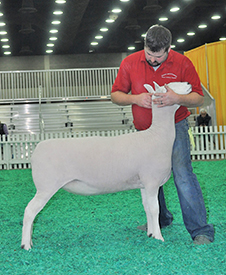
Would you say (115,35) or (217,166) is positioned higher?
(115,35)

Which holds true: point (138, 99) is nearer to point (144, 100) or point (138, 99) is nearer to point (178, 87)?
point (144, 100)

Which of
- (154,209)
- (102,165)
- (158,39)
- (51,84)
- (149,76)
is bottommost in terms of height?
(154,209)

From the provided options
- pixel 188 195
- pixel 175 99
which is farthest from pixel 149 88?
pixel 188 195

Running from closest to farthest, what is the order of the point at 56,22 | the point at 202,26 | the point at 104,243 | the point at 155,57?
the point at 155,57 → the point at 104,243 → the point at 56,22 → the point at 202,26

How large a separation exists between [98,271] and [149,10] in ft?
45.8

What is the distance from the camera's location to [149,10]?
15.1m

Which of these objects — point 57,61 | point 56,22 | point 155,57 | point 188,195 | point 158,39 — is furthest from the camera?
point 57,61

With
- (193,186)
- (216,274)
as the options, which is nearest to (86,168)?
(193,186)

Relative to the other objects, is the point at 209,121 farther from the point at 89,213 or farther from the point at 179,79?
the point at 179,79

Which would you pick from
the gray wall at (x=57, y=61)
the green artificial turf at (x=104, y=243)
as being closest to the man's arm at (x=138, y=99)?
the green artificial turf at (x=104, y=243)

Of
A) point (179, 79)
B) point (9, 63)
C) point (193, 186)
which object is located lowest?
point (193, 186)

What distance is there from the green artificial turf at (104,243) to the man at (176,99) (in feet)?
0.86

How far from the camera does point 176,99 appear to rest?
120 inches

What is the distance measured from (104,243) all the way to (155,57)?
1.70m
